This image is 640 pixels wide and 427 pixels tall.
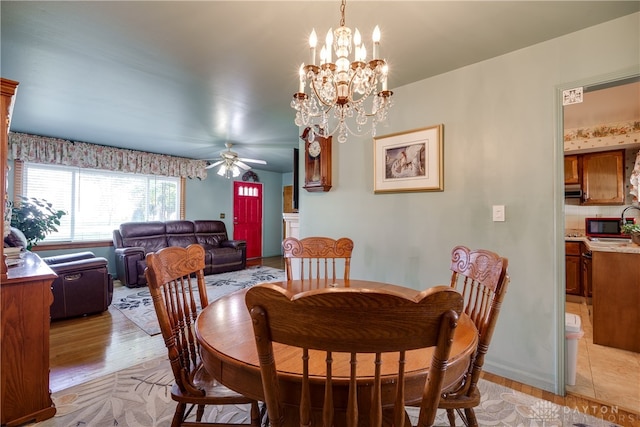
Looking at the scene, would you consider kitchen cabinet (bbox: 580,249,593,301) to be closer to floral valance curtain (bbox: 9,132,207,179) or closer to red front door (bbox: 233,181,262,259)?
red front door (bbox: 233,181,262,259)

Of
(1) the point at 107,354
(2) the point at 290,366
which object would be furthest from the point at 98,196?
(2) the point at 290,366

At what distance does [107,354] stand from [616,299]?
169 inches

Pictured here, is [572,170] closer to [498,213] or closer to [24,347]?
[498,213]

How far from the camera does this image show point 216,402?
43.9 inches

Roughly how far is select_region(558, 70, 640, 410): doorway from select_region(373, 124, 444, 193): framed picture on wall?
2.55 ft

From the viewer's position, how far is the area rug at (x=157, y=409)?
1612mm

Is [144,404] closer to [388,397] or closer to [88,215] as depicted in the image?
[388,397]

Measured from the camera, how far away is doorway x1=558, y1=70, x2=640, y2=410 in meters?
1.81

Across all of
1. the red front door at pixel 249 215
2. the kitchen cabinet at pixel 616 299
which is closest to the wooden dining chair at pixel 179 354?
the kitchen cabinet at pixel 616 299

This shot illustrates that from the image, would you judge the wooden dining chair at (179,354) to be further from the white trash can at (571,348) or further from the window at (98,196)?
the window at (98,196)

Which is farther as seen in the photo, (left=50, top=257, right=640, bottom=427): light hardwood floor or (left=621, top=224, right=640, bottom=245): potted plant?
(left=621, top=224, right=640, bottom=245): potted plant

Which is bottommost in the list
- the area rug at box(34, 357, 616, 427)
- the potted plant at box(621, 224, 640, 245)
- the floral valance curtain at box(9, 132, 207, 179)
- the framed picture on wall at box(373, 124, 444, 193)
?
the area rug at box(34, 357, 616, 427)

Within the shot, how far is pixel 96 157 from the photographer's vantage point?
15.8 ft

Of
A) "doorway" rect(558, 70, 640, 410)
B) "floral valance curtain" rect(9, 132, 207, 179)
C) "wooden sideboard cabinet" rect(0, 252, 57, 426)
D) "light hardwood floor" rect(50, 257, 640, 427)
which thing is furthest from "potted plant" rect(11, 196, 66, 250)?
"doorway" rect(558, 70, 640, 410)
